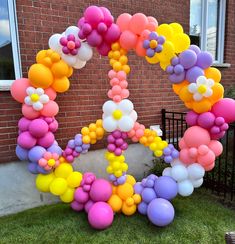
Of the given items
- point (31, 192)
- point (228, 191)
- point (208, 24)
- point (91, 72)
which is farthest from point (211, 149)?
point (208, 24)

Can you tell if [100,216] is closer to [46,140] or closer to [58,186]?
[58,186]

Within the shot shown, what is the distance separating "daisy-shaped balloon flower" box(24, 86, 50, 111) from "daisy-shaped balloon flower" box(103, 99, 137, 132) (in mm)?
714

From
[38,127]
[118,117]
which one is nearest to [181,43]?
[118,117]

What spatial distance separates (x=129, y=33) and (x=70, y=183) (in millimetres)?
1856

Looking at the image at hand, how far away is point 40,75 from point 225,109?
200 centimetres

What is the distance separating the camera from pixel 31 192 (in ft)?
11.9

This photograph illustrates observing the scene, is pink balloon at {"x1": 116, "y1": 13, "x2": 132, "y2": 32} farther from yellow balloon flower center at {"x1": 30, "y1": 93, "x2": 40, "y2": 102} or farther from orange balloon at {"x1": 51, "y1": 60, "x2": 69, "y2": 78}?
yellow balloon flower center at {"x1": 30, "y1": 93, "x2": 40, "y2": 102}

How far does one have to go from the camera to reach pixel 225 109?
2.68 meters

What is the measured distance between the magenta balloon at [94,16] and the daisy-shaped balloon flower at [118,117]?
888 mm

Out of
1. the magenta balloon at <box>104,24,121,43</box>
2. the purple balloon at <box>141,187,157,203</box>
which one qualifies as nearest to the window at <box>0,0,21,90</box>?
the magenta balloon at <box>104,24,121,43</box>

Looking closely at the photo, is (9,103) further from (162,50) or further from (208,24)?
(208,24)

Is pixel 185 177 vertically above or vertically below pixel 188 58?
below

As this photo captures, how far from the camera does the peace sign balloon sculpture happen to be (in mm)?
2725

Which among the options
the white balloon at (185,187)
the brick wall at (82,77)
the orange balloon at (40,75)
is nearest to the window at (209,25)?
the brick wall at (82,77)
